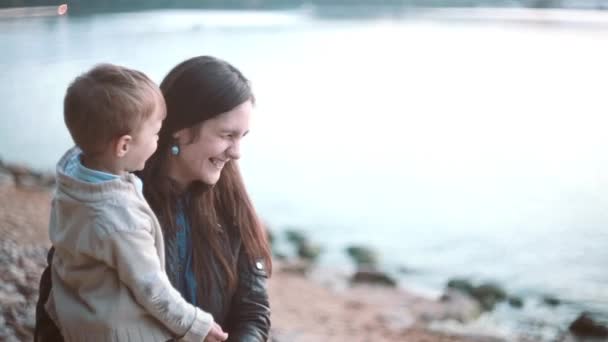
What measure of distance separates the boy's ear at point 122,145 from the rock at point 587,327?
6.64 m

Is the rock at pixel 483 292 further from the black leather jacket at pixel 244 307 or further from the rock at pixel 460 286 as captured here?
the black leather jacket at pixel 244 307

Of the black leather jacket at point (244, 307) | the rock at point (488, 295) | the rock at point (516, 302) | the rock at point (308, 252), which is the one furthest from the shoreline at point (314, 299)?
the black leather jacket at point (244, 307)

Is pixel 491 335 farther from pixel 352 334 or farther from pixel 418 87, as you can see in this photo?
pixel 418 87

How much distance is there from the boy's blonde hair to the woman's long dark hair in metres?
0.18

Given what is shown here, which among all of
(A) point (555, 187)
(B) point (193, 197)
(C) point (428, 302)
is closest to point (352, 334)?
(C) point (428, 302)

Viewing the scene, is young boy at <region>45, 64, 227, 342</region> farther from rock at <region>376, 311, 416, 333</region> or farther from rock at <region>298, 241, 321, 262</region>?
rock at <region>298, 241, 321, 262</region>

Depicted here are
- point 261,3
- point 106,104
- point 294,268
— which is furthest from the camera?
point 261,3

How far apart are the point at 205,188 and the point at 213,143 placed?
0.34ft

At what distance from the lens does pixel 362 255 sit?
11.9 meters

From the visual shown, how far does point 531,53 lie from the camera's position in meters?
23.4

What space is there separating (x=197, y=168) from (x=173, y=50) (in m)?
14.4

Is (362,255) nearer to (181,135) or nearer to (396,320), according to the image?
(396,320)

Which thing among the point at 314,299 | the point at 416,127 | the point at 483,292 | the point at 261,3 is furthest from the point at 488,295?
the point at 416,127

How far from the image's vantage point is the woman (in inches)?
53.6
